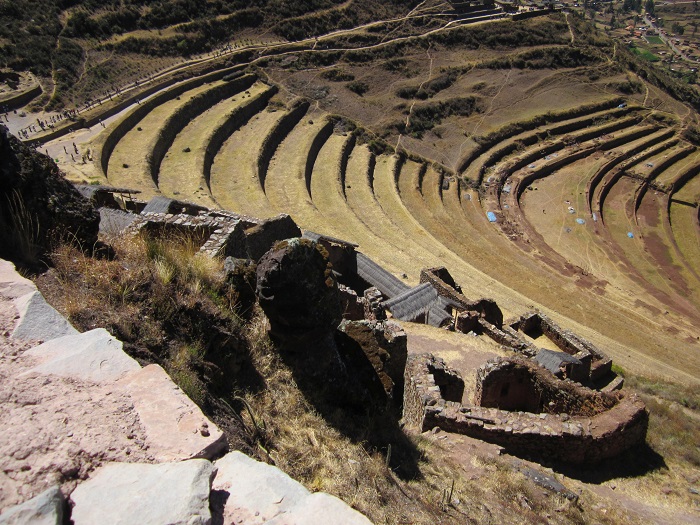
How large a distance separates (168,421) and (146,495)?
0.63m

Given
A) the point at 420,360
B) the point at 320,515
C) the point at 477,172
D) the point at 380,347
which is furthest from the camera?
the point at 477,172

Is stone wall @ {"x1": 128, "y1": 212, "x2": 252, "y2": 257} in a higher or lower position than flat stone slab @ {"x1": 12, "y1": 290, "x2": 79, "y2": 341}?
lower

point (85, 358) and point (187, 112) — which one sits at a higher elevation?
point (187, 112)

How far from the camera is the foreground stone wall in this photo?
30.7 feet

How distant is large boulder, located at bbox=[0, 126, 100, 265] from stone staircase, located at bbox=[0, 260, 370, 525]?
2.16m

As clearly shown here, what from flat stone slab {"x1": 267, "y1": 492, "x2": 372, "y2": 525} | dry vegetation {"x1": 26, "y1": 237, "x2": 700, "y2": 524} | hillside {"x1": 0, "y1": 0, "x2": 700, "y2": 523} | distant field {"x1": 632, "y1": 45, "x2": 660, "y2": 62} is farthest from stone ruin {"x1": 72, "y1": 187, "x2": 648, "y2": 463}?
distant field {"x1": 632, "y1": 45, "x2": 660, "y2": 62}

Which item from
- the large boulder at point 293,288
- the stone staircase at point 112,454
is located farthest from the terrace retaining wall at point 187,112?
the stone staircase at point 112,454

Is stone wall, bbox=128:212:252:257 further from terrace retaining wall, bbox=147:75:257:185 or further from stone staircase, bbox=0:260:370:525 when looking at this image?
terrace retaining wall, bbox=147:75:257:185

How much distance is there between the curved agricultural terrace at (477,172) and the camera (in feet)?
85.1

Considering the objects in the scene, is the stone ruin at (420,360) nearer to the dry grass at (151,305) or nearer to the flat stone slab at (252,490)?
the dry grass at (151,305)

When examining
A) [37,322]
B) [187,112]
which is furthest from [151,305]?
[187,112]

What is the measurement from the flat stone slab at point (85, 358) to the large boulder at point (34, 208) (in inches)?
91.9

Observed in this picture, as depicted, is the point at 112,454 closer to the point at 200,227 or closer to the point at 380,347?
the point at 380,347

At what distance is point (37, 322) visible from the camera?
13.3 ft
